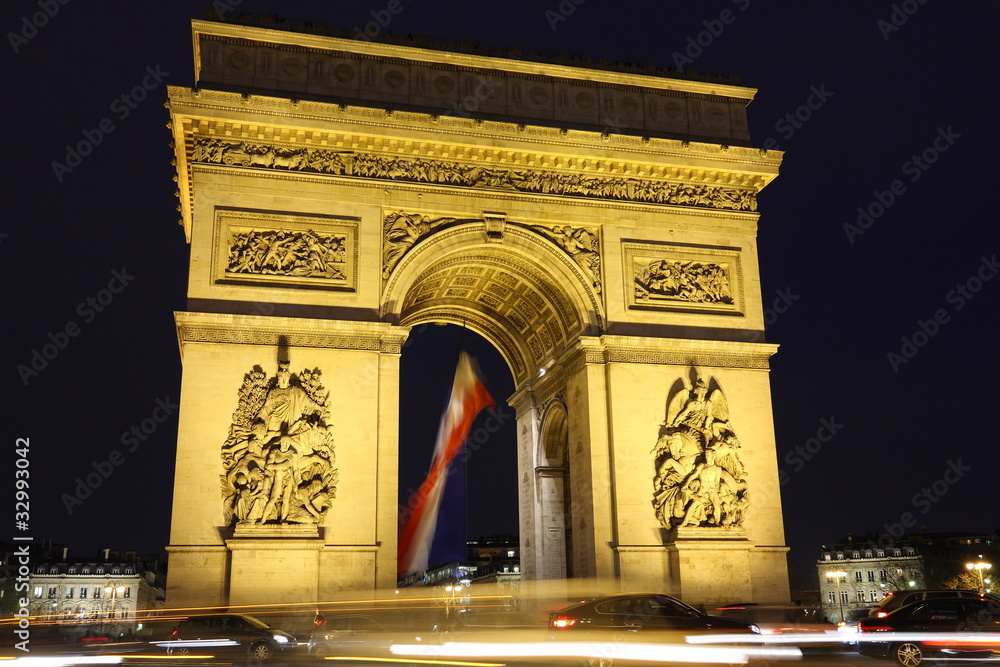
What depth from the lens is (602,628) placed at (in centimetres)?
1505

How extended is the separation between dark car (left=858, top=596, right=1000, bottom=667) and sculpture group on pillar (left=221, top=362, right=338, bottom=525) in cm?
1113

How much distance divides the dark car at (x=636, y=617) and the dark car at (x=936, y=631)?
2.21 m

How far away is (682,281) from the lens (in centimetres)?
2525

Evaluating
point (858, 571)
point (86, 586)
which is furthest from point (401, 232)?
point (858, 571)

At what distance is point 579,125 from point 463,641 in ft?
44.8

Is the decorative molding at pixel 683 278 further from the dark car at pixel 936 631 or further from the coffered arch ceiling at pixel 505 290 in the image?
the dark car at pixel 936 631

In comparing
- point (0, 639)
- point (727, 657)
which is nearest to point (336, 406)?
point (0, 639)

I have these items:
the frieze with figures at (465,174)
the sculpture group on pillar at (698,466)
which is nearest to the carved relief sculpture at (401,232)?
the frieze with figures at (465,174)

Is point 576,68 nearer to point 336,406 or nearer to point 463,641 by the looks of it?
point 336,406

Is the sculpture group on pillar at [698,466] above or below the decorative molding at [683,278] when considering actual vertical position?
below

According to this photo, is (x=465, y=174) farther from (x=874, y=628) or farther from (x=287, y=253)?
(x=874, y=628)

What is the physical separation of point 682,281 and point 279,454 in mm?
10933

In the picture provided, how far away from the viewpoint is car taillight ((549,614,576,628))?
50.0 feet

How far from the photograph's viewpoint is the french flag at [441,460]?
2356cm
